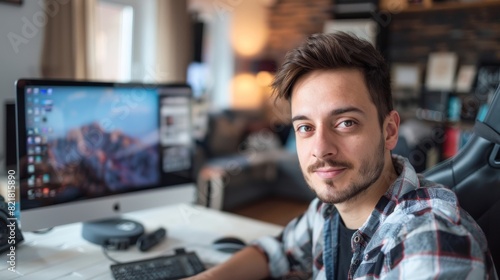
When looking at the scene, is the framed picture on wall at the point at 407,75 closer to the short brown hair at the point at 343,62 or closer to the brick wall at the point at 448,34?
the brick wall at the point at 448,34

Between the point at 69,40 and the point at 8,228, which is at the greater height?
the point at 69,40

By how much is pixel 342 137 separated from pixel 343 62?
0.58ft

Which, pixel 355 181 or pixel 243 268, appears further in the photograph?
pixel 243 268

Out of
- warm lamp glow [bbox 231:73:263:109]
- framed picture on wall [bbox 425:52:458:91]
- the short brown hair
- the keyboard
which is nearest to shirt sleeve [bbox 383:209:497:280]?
the short brown hair

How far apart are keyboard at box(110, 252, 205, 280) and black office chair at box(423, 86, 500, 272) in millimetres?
749

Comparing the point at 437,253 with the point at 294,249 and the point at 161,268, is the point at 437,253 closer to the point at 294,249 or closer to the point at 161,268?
the point at 294,249

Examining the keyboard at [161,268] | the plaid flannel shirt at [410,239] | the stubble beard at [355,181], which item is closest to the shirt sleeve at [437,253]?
the plaid flannel shirt at [410,239]

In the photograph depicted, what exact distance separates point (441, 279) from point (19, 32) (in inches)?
97.1

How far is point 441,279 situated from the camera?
0.70 metres

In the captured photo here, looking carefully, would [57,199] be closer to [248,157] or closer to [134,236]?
[134,236]

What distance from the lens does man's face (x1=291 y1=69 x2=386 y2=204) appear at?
0.91m

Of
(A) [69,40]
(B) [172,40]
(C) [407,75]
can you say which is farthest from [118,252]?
(C) [407,75]

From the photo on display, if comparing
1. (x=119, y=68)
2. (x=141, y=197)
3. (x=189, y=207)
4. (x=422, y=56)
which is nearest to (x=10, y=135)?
(x=141, y=197)

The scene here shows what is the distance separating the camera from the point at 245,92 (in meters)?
5.38
